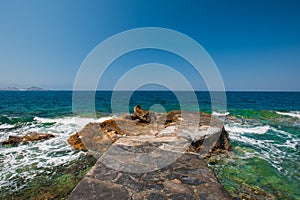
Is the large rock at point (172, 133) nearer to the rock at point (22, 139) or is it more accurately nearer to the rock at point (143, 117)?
the rock at point (143, 117)

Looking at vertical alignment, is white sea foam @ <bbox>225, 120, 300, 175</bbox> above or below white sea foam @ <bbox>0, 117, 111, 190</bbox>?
below

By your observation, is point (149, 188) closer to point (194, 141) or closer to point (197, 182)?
point (197, 182)

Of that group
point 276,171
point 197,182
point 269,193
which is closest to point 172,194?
point 197,182

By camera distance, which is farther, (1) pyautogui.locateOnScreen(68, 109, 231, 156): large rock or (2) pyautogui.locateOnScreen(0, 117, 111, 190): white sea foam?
(1) pyautogui.locateOnScreen(68, 109, 231, 156): large rock

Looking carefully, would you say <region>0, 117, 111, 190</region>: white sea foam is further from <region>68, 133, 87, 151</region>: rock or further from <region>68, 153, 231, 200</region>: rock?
<region>68, 153, 231, 200</region>: rock

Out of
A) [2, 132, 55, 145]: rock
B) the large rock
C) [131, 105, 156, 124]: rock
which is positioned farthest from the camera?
[131, 105, 156, 124]: rock

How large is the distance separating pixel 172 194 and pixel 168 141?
2.61m

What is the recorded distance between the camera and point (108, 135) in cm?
796

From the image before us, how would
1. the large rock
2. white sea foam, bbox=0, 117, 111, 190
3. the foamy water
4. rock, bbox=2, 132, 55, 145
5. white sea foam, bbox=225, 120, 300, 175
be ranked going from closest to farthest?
white sea foam, bbox=0, 117, 111, 190, the large rock, the foamy water, white sea foam, bbox=225, 120, 300, 175, rock, bbox=2, 132, 55, 145

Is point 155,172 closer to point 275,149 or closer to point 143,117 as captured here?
point 143,117

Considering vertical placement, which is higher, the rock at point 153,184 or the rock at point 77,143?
the rock at point 153,184

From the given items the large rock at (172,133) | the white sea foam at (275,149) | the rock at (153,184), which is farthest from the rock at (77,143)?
the white sea foam at (275,149)

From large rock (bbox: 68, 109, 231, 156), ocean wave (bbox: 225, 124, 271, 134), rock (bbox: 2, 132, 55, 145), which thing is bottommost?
ocean wave (bbox: 225, 124, 271, 134)

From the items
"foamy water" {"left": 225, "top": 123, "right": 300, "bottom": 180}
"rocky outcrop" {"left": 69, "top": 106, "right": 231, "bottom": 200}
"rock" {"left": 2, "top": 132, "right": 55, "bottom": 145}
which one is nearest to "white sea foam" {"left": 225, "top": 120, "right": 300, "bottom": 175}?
"foamy water" {"left": 225, "top": 123, "right": 300, "bottom": 180}
